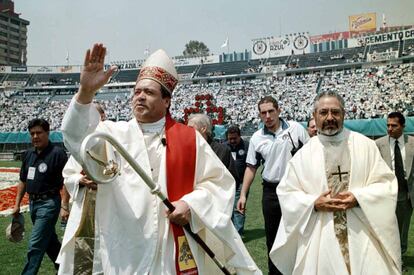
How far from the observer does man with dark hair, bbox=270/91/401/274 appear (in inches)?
145

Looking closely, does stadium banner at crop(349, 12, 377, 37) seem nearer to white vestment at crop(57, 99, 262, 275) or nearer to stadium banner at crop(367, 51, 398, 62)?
stadium banner at crop(367, 51, 398, 62)

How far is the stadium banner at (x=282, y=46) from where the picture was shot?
221 ft

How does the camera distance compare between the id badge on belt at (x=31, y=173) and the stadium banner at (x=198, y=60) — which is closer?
the id badge on belt at (x=31, y=173)

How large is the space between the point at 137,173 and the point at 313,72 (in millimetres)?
58108

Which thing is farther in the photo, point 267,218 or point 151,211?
point 267,218

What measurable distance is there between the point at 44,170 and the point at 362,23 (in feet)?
247

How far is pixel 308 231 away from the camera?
3887 mm

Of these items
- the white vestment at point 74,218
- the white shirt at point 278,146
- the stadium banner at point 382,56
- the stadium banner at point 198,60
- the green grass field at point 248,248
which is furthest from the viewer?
the stadium banner at point 198,60

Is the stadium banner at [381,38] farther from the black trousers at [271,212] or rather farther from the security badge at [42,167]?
the security badge at [42,167]

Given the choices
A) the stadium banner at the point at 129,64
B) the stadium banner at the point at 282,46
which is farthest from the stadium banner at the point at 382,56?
the stadium banner at the point at 129,64

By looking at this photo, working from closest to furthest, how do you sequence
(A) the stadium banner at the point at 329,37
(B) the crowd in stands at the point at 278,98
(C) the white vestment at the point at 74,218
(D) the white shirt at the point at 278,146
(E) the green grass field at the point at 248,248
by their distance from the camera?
1. (C) the white vestment at the point at 74,218
2. (D) the white shirt at the point at 278,146
3. (E) the green grass field at the point at 248,248
4. (B) the crowd in stands at the point at 278,98
5. (A) the stadium banner at the point at 329,37

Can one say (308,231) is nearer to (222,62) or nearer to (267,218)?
(267,218)

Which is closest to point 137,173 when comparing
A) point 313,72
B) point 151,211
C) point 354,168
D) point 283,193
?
point 151,211

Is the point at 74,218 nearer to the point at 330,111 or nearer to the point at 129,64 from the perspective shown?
the point at 330,111
